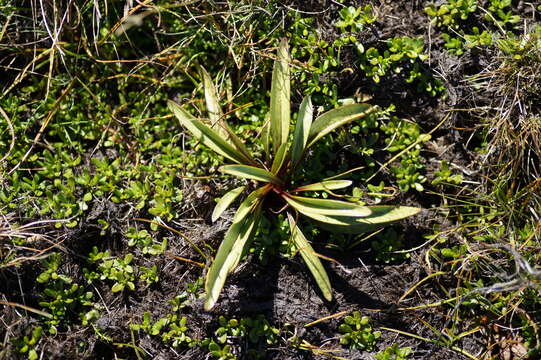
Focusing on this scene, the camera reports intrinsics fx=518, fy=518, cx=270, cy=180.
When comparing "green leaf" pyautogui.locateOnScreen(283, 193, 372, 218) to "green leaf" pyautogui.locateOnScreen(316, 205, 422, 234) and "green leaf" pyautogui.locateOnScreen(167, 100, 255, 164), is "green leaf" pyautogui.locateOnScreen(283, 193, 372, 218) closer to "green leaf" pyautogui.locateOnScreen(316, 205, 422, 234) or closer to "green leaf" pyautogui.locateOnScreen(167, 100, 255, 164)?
"green leaf" pyautogui.locateOnScreen(316, 205, 422, 234)

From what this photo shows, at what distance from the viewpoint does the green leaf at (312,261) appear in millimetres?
2135

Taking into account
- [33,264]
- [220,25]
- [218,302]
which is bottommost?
[218,302]

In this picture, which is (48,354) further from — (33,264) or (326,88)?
(326,88)

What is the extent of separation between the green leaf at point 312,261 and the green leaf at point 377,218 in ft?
0.52

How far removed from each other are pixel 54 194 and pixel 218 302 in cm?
95

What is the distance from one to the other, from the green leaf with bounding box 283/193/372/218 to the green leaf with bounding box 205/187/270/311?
140 millimetres

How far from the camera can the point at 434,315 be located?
2262mm

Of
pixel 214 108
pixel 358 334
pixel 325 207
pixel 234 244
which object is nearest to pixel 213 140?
pixel 214 108

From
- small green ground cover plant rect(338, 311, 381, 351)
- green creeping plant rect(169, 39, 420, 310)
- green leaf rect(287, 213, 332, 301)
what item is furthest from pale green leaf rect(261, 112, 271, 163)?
small green ground cover plant rect(338, 311, 381, 351)

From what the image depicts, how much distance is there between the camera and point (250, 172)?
2102 mm

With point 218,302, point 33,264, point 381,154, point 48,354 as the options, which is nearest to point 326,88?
point 381,154

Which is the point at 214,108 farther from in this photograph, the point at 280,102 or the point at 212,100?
the point at 280,102

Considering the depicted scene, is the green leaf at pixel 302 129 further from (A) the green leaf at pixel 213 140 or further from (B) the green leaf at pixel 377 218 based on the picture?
(B) the green leaf at pixel 377 218

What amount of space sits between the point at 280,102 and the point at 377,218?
0.65 meters
